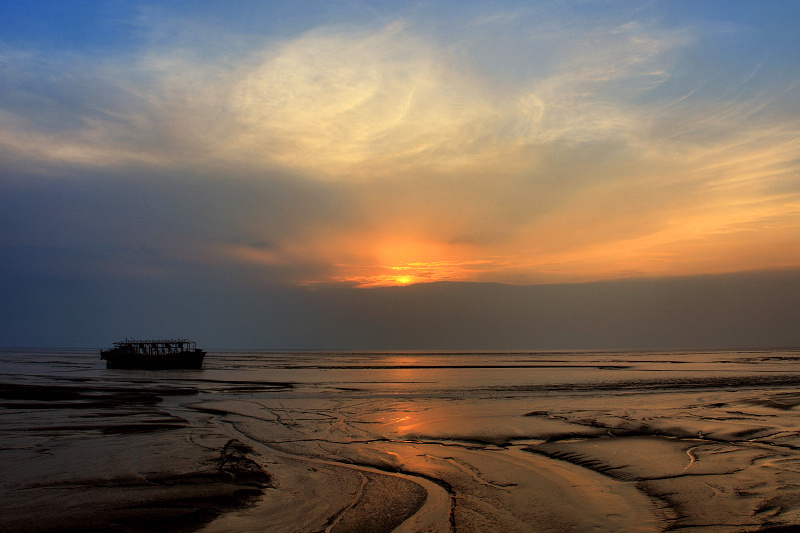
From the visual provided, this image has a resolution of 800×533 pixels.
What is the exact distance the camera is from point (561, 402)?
1209 inches

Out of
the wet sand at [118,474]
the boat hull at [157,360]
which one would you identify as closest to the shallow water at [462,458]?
the wet sand at [118,474]

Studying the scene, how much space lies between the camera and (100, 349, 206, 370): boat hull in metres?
79.6

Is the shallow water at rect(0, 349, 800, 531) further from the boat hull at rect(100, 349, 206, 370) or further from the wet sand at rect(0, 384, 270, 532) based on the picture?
the boat hull at rect(100, 349, 206, 370)

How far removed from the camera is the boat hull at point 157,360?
261 ft

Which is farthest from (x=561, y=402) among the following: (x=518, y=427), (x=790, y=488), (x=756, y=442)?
(x=790, y=488)

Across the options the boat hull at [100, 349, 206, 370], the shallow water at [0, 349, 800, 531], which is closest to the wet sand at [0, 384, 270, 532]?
the shallow water at [0, 349, 800, 531]

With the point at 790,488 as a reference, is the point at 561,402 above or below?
below

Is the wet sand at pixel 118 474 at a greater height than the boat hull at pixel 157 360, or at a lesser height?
greater

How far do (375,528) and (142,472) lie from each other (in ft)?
23.8

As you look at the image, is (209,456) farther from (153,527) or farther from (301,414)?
(301,414)

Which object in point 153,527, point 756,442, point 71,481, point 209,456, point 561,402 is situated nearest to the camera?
point 153,527

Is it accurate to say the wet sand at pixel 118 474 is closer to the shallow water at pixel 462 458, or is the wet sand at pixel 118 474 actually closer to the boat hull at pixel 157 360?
the shallow water at pixel 462 458

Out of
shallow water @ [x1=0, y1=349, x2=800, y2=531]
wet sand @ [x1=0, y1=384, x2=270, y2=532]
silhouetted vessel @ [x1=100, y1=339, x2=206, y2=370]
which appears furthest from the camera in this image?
silhouetted vessel @ [x1=100, y1=339, x2=206, y2=370]

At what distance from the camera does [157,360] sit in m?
80.1
